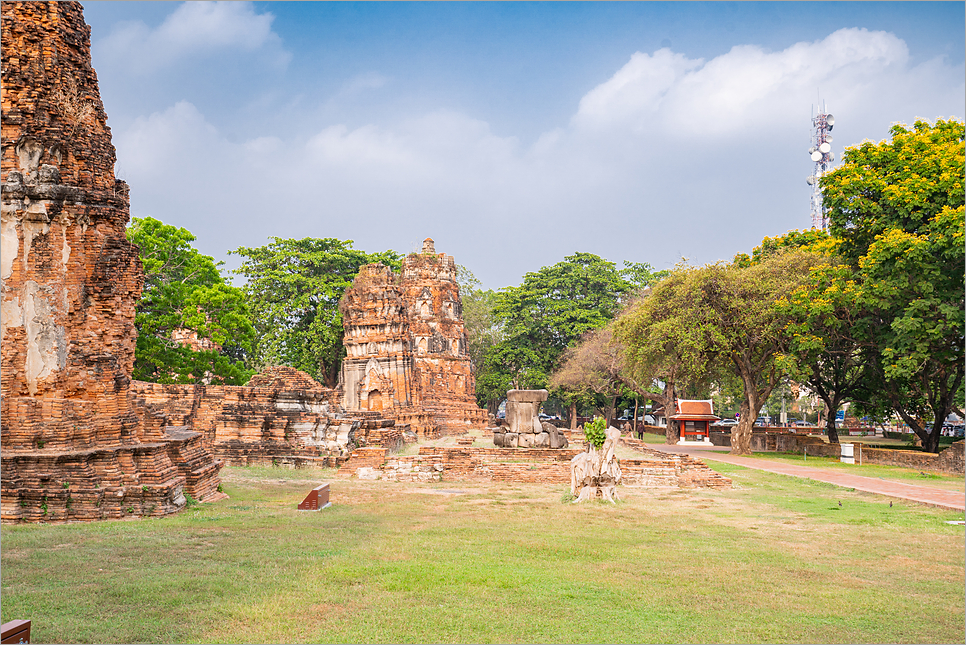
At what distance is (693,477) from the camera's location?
16.6m

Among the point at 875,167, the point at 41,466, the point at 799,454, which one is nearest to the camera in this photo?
the point at 41,466

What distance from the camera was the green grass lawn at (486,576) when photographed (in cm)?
595

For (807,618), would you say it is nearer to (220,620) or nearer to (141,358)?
(220,620)

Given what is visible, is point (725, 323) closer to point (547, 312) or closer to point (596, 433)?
point (596, 433)

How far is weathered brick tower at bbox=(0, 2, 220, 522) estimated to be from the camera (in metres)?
10.7

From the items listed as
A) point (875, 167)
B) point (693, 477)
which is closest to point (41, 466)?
point (693, 477)

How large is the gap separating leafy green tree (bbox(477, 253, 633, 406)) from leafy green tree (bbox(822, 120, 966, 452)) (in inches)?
917

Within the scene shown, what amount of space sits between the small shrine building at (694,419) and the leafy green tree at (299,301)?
58.9 feet

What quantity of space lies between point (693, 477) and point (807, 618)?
411 inches

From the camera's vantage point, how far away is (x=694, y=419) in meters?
36.3

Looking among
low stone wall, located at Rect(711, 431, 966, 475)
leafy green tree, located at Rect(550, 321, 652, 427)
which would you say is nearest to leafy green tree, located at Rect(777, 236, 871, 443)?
low stone wall, located at Rect(711, 431, 966, 475)

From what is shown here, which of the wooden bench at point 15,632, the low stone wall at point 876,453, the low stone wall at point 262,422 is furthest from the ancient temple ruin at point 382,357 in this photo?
the wooden bench at point 15,632

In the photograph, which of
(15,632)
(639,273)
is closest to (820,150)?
(639,273)

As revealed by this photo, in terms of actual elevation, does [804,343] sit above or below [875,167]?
below
